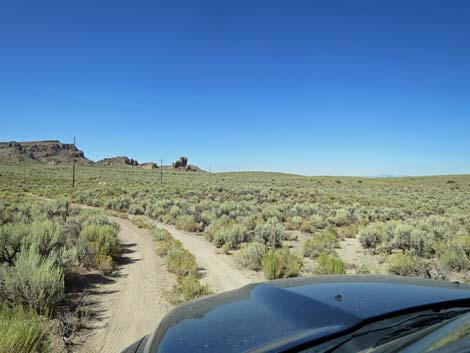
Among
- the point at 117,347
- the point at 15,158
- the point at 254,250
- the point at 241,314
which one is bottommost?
the point at 117,347

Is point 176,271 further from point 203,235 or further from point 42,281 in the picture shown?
point 203,235

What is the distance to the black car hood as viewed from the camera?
5.66 feet

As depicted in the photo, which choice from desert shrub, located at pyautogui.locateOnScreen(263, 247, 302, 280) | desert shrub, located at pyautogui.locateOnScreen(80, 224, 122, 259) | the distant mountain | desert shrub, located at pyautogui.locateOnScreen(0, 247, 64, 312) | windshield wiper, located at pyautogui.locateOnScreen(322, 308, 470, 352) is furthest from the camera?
the distant mountain

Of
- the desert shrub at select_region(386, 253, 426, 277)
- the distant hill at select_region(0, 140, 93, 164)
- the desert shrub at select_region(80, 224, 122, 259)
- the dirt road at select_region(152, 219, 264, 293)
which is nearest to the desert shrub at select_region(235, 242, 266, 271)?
the dirt road at select_region(152, 219, 264, 293)

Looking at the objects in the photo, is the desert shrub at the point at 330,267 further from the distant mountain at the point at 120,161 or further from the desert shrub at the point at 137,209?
the distant mountain at the point at 120,161

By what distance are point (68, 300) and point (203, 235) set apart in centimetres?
797

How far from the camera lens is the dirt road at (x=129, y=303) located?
15.2 ft

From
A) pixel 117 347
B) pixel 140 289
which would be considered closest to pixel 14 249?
pixel 140 289

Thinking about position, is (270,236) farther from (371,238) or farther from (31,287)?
(31,287)

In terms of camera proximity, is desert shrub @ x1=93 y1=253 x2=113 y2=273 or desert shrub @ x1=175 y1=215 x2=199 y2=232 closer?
desert shrub @ x1=93 y1=253 x2=113 y2=273

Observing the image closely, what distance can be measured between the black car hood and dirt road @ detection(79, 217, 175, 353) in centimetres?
297

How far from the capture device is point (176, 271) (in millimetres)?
7961

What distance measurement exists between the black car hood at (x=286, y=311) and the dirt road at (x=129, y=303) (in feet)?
9.75

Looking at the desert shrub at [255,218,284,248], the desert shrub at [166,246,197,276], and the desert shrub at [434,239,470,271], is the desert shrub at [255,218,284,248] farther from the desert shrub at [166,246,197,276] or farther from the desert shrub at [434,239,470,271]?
the desert shrub at [434,239,470,271]
